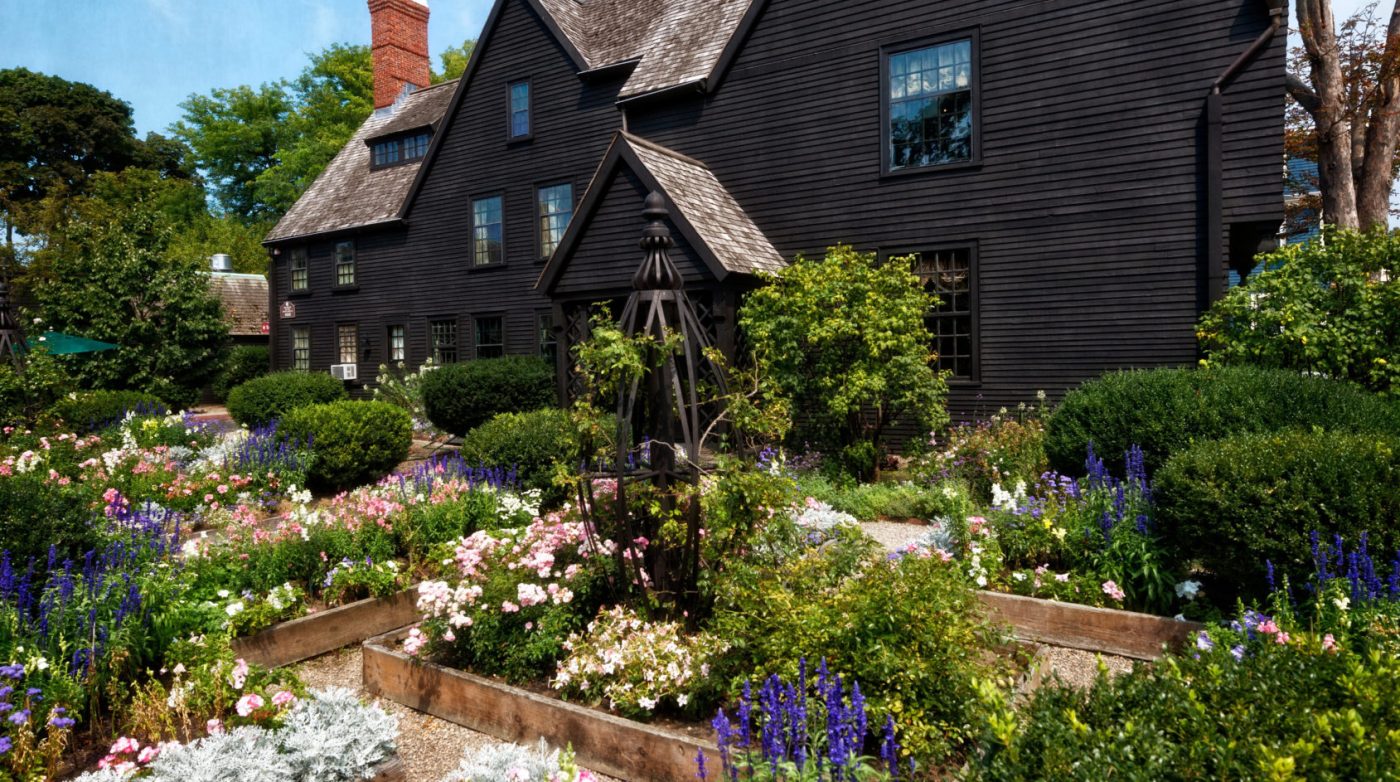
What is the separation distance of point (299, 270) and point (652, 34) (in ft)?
47.7

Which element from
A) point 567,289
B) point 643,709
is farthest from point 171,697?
point 567,289

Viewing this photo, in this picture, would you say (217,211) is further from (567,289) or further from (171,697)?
(171,697)

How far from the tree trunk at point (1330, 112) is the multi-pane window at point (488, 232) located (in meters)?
18.7

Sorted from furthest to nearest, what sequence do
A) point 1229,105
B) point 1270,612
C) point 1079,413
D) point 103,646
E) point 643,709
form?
1. point 1229,105
2. point 1079,413
3. point 1270,612
4. point 103,646
5. point 643,709

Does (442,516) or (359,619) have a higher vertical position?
(442,516)

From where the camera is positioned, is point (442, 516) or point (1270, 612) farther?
point (442, 516)

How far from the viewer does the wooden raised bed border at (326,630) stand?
5660 millimetres

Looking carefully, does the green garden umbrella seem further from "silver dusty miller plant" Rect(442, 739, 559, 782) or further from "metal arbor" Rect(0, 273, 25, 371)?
"silver dusty miller plant" Rect(442, 739, 559, 782)

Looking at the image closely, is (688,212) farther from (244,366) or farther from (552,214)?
(244,366)

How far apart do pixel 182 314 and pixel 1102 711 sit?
25.1 meters

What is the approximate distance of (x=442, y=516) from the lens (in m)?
7.66

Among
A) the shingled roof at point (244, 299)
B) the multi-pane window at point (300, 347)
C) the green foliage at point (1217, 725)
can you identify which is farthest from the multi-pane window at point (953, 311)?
the shingled roof at point (244, 299)

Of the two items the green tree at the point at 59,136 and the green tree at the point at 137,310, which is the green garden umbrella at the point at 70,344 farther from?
the green tree at the point at 59,136

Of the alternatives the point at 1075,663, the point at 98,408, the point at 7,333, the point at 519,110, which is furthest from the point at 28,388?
the point at 1075,663
